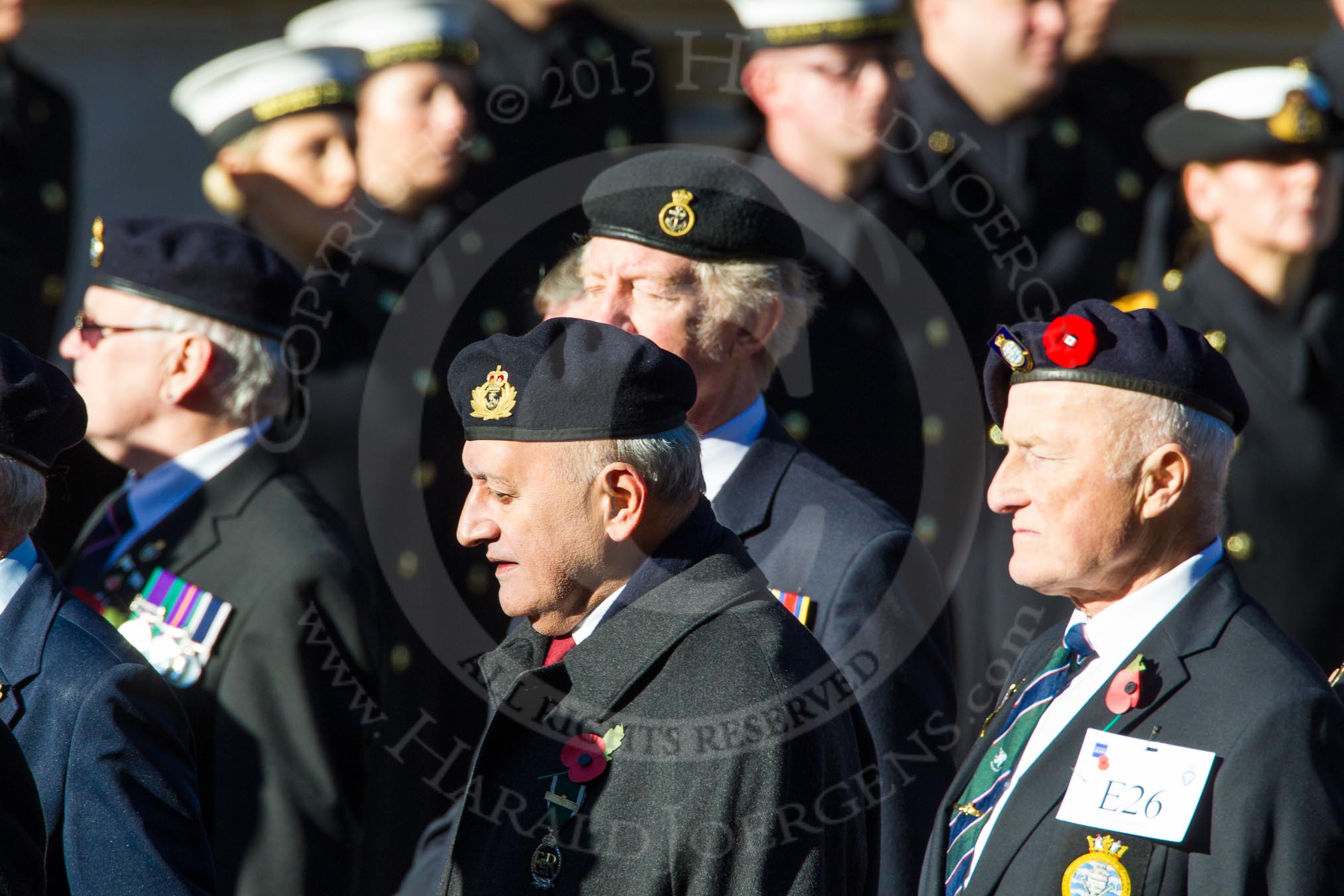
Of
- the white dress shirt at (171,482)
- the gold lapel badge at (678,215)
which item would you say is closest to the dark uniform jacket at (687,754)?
the gold lapel badge at (678,215)

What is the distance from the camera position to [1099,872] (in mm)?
2590

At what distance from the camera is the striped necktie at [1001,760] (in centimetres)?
287

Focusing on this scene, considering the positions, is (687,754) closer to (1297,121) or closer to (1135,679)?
(1135,679)

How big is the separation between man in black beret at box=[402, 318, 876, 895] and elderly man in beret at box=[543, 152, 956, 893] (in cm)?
50

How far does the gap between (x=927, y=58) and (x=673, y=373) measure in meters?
3.00

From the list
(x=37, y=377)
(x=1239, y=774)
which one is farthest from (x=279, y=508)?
(x=1239, y=774)

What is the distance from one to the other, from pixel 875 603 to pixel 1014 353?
0.58 metres

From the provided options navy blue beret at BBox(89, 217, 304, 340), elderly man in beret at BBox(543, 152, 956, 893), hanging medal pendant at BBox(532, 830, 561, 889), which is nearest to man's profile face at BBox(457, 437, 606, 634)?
hanging medal pendant at BBox(532, 830, 561, 889)

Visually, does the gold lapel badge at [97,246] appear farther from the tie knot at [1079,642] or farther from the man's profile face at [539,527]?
the tie knot at [1079,642]

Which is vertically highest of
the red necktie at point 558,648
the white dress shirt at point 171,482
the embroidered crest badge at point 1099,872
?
the white dress shirt at point 171,482

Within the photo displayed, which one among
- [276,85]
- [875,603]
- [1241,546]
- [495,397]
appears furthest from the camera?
[276,85]

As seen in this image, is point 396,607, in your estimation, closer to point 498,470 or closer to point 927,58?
point 927,58

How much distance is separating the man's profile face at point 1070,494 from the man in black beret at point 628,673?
0.39m

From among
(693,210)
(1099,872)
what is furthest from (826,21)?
(1099,872)
